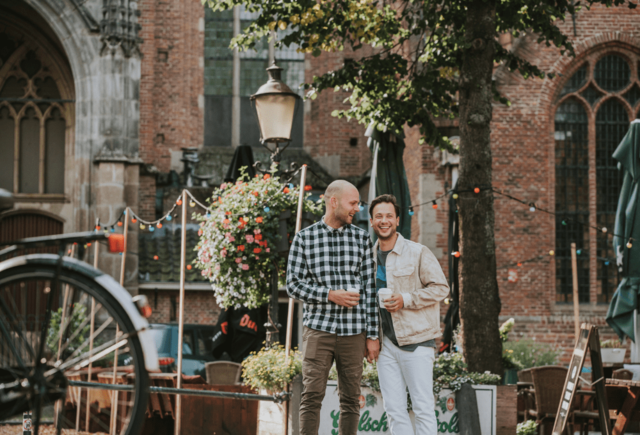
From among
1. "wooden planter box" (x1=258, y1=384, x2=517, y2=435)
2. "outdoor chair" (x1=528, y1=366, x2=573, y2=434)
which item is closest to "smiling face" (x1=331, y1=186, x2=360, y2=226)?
"wooden planter box" (x1=258, y1=384, x2=517, y2=435)

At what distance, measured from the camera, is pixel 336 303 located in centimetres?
456

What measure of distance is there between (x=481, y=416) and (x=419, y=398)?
50.6 inches

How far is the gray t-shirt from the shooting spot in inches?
188

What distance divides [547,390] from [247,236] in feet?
11.5

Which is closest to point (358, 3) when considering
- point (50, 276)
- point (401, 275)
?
point (401, 275)

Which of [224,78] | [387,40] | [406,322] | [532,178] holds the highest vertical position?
[224,78]

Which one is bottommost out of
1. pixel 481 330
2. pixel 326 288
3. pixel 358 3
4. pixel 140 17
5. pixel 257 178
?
pixel 481 330

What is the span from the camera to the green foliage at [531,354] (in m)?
13.5

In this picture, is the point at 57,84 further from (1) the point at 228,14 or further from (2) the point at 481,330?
(2) the point at 481,330

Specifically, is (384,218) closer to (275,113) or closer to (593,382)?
(593,382)

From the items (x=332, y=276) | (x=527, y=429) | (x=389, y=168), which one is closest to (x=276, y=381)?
(x=332, y=276)

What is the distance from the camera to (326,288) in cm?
461

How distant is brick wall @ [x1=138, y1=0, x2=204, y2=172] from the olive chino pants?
1402 centimetres

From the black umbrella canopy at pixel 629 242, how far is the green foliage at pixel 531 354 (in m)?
4.09
